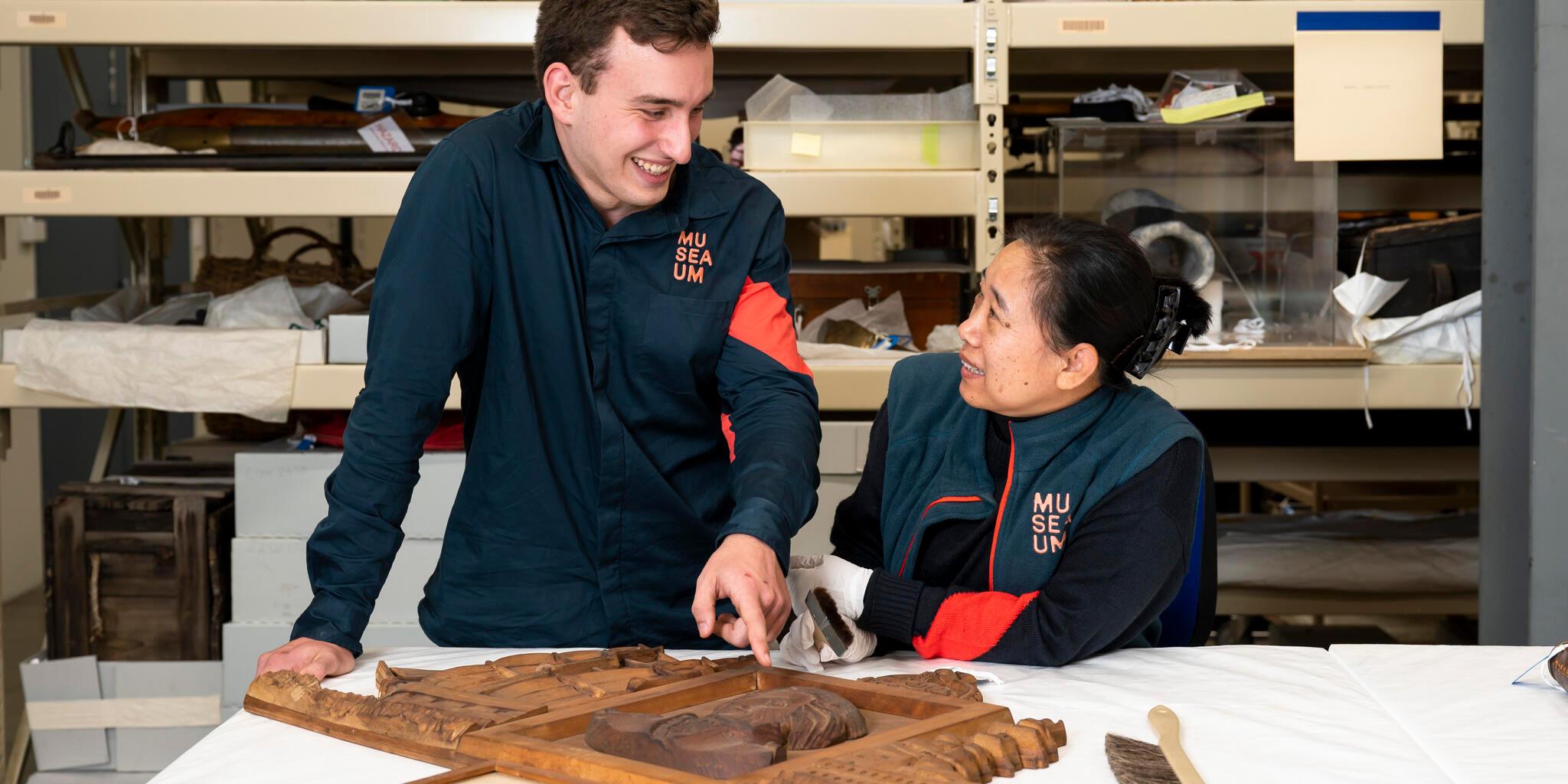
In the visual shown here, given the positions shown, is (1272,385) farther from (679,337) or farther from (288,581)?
(288,581)

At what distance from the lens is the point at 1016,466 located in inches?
56.7

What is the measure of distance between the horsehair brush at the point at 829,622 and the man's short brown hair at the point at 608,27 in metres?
0.58

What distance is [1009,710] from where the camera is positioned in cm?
109

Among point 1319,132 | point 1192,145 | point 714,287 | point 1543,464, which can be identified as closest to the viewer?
point 714,287

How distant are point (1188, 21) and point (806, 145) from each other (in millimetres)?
672

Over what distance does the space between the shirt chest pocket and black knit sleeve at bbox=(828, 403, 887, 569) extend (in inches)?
9.2

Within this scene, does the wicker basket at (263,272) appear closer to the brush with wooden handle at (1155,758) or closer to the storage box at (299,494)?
the storage box at (299,494)

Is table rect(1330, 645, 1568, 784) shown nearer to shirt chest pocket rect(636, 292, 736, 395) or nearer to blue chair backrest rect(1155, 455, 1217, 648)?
blue chair backrest rect(1155, 455, 1217, 648)

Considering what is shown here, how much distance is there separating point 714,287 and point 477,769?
69cm

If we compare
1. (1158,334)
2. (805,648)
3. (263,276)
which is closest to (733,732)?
(805,648)

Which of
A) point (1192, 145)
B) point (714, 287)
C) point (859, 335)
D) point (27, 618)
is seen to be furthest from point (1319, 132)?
point (27, 618)

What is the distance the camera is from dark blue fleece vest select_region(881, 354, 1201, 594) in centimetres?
139

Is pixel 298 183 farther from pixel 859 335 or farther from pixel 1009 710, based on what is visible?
pixel 1009 710

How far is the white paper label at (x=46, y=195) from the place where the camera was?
219cm
